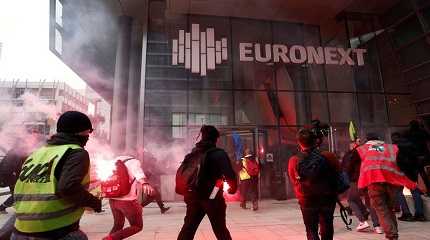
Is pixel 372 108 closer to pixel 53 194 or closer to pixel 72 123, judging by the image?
pixel 72 123

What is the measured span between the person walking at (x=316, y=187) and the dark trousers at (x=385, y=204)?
1.30 metres

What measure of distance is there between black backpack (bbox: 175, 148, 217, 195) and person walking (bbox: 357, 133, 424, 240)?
2.43 metres

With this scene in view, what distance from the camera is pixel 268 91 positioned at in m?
11.3

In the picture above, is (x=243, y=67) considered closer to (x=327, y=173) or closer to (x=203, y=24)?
(x=203, y=24)

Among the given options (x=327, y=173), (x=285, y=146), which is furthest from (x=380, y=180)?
(x=285, y=146)

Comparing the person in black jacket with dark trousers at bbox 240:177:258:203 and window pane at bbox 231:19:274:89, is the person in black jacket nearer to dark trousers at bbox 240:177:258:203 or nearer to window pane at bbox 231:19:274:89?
dark trousers at bbox 240:177:258:203

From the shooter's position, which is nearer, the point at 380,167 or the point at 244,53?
the point at 380,167

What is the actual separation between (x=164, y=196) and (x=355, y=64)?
8.74m

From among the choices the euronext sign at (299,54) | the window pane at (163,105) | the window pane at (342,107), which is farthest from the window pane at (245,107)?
the window pane at (342,107)

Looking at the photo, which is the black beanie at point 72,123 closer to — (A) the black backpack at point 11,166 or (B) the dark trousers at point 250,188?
(A) the black backpack at point 11,166

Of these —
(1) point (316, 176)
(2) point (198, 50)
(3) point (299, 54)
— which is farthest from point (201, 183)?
(3) point (299, 54)

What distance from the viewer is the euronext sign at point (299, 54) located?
1116 cm

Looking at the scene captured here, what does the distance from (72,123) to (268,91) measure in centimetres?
973

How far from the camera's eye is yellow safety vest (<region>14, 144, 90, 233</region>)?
70.0 inches
